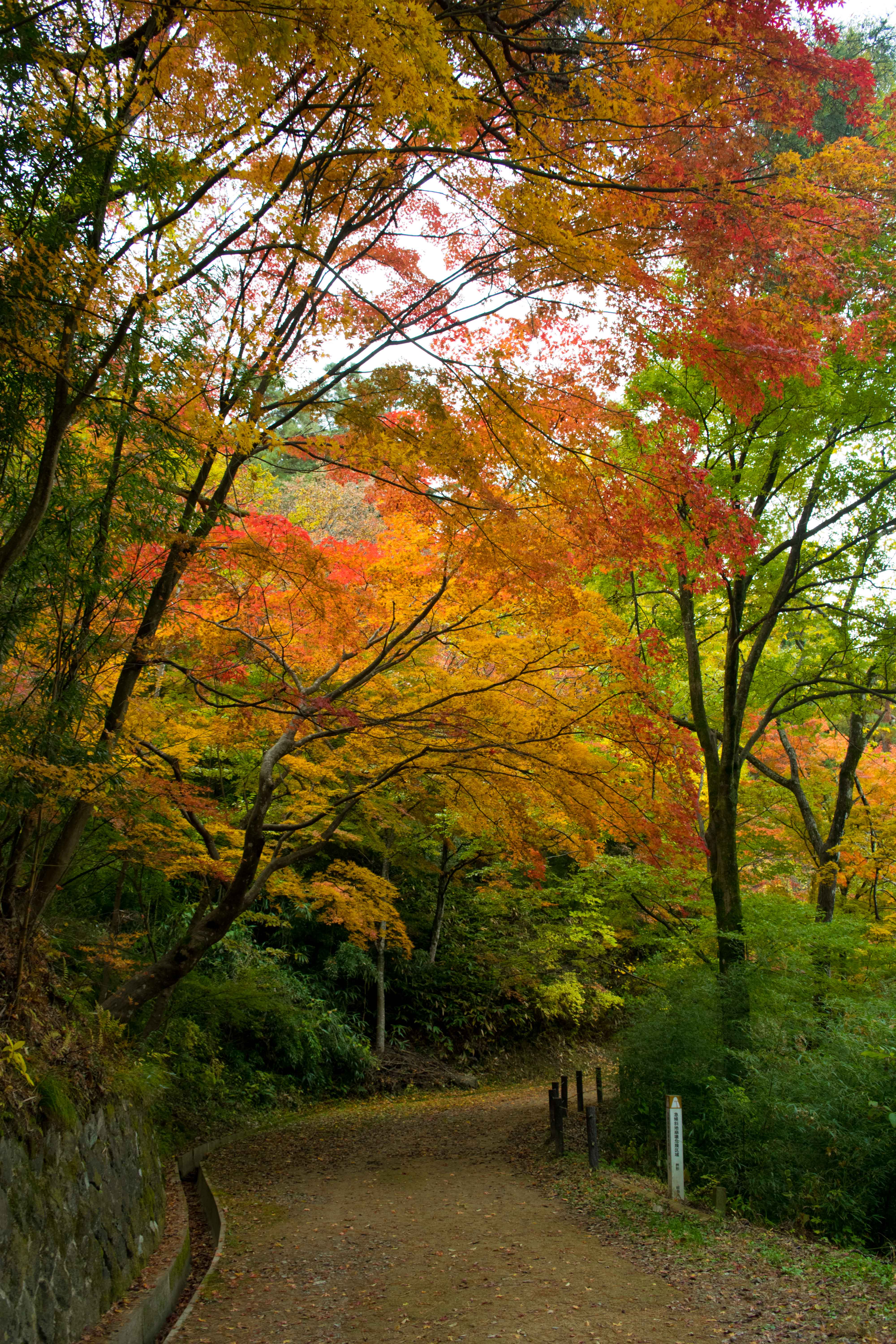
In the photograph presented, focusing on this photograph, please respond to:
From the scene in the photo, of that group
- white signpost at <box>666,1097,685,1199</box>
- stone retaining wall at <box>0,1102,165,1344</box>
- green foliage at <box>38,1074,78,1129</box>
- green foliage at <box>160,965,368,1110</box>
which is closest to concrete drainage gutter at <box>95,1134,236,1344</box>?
stone retaining wall at <box>0,1102,165,1344</box>

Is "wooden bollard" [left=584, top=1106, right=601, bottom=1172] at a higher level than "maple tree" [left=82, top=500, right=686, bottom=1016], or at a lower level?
lower

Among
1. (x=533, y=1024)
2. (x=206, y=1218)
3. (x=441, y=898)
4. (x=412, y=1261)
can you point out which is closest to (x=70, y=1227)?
(x=412, y=1261)

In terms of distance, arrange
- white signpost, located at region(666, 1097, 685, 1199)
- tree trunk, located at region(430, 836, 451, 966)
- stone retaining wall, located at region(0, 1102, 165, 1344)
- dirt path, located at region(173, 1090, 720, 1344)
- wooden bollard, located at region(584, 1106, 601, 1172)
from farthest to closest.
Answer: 1. tree trunk, located at region(430, 836, 451, 966)
2. wooden bollard, located at region(584, 1106, 601, 1172)
3. white signpost, located at region(666, 1097, 685, 1199)
4. dirt path, located at region(173, 1090, 720, 1344)
5. stone retaining wall, located at region(0, 1102, 165, 1344)

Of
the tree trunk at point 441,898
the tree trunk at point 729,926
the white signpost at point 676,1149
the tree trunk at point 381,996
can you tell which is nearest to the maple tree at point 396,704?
the tree trunk at point 729,926

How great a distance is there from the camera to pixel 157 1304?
4578mm

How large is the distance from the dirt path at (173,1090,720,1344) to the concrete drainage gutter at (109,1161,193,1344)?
19 cm

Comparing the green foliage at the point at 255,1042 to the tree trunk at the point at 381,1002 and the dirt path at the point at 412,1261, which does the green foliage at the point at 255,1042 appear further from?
the dirt path at the point at 412,1261

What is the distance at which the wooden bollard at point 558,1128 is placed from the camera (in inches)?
366

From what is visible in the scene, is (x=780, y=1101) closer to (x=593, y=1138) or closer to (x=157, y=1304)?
(x=593, y=1138)

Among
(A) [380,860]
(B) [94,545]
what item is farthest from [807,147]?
(A) [380,860]

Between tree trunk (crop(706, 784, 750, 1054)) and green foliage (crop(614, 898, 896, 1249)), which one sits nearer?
green foliage (crop(614, 898, 896, 1249))

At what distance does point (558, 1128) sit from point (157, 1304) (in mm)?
5894

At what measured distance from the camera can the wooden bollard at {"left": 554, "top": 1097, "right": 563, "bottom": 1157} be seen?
9297 mm

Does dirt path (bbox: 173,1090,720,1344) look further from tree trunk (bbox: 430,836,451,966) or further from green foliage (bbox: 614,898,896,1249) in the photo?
tree trunk (bbox: 430,836,451,966)
